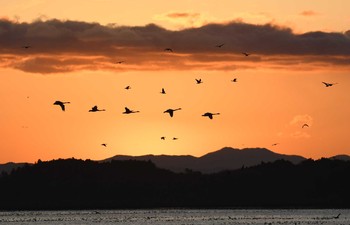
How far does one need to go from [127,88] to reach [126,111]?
8.46 ft

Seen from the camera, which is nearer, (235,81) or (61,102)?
(61,102)

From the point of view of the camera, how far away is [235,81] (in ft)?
509

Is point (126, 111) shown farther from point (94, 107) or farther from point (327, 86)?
point (327, 86)

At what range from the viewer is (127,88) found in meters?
153

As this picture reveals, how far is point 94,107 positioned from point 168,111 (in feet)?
25.9

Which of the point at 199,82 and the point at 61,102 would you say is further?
the point at 199,82

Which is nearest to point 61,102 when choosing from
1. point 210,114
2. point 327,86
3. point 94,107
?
point 94,107

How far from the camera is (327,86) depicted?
6132 inches

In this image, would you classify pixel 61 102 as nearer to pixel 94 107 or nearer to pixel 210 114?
pixel 94 107

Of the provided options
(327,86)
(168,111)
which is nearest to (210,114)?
(168,111)

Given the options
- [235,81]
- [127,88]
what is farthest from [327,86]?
[127,88]

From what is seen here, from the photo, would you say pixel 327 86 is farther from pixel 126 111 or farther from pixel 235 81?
pixel 126 111

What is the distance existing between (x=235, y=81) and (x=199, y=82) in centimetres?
424

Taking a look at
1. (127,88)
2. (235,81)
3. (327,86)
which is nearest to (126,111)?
(127,88)
